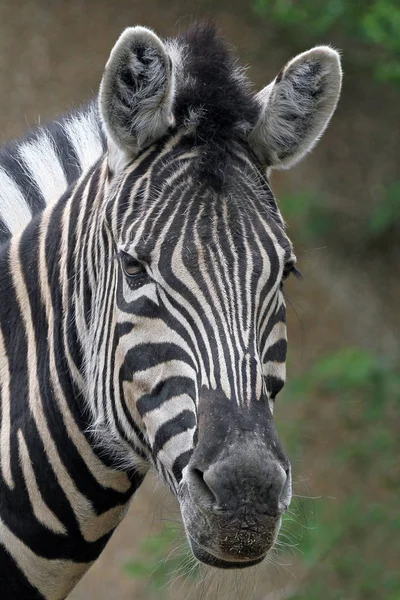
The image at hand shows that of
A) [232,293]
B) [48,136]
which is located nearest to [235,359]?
→ [232,293]

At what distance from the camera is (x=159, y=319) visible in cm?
372

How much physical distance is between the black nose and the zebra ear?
1.63 meters

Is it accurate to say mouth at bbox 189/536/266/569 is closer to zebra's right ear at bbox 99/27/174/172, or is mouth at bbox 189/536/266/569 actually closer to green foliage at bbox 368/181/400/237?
zebra's right ear at bbox 99/27/174/172

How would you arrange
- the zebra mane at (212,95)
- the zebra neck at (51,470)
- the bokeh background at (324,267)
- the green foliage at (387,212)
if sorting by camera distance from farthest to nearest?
the green foliage at (387,212)
the bokeh background at (324,267)
the zebra neck at (51,470)
the zebra mane at (212,95)

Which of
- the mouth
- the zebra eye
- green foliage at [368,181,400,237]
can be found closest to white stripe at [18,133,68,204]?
the zebra eye

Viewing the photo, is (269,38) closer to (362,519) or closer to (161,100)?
(362,519)

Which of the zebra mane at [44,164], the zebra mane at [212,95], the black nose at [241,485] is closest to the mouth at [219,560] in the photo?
the black nose at [241,485]

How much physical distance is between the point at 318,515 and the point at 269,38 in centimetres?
627

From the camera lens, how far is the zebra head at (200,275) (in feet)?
11.1

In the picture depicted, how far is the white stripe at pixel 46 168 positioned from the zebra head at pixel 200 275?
26.6 inches

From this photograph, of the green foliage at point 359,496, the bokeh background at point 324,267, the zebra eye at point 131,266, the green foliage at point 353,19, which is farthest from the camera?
the bokeh background at point 324,267

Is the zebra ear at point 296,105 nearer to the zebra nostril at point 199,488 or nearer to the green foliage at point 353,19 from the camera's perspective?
the zebra nostril at point 199,488

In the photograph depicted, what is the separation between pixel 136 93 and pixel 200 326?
1.11 meters

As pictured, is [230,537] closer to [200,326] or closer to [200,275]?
[200,326]
